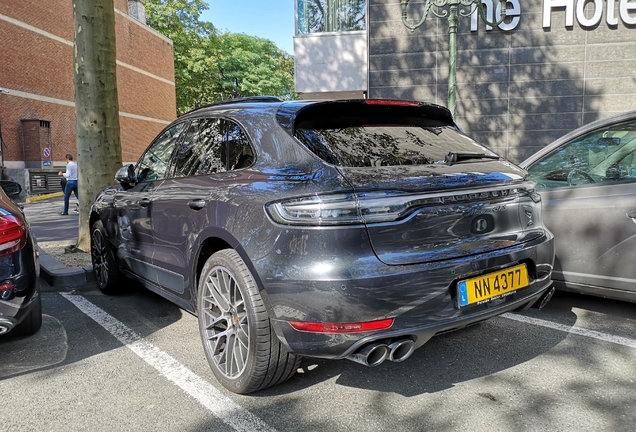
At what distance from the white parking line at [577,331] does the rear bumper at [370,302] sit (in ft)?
5.22

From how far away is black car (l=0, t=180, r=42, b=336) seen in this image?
126 inches

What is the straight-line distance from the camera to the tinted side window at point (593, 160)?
153 inches

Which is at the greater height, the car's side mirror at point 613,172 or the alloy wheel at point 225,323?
the car's side mirror at point 613,172

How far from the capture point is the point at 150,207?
12.8ft

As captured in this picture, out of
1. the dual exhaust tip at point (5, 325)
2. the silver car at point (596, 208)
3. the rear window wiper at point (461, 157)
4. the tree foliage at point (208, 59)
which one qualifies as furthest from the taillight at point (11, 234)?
the tree foliage at point (208, 59)

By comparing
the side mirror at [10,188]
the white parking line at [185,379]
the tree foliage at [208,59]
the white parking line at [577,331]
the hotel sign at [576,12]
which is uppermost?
the tree foliage at [208,59]

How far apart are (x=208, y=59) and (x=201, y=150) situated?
36.7 meters

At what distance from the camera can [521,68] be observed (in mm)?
15047

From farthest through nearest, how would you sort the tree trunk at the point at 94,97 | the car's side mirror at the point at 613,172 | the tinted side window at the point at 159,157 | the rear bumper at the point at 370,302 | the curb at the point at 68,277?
the tree trunk at the point at 94,97 → the curb at the point at 68,277 → the tinted side window at the point at 159,157 → the car's side mirror at the point at 613,172 → the rear bumper at the point at 370,302

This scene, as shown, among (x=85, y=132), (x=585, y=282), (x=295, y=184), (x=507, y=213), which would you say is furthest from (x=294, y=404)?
(x=85, y=132)

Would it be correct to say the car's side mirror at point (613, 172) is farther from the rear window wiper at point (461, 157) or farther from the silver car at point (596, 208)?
the rear window wiper at point (461, 157)

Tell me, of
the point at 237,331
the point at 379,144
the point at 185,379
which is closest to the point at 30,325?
the point at 185,379

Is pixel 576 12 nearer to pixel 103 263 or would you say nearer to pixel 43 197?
pixel 103 263

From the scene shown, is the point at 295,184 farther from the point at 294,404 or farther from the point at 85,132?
the point at 85,132
